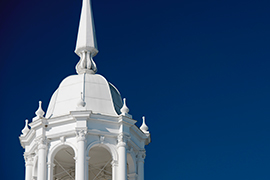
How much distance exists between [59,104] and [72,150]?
12.4ft

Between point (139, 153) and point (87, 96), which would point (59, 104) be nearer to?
point (87, 96)

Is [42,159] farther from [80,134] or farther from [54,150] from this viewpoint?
[80,134]

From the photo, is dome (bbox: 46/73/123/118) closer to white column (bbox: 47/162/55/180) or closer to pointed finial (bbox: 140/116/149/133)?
pointed finial (bbox: 140/116/149/133)

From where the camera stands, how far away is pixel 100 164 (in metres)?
76.3

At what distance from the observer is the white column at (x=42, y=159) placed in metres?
69.5

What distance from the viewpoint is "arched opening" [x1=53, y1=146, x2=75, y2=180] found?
A: 244 feet

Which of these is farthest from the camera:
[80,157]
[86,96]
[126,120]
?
[86,96]

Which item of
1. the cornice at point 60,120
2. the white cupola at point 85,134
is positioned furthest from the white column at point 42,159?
the cornice at point 60,120

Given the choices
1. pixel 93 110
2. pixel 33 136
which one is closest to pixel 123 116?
pixel 93 110

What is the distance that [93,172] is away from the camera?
76.8m

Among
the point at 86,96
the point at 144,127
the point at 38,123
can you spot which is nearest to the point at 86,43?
the point at 86,96

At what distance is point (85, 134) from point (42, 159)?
3.57m

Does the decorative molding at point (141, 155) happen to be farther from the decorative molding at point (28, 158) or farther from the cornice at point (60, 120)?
the decorative molding at point (28, 158)

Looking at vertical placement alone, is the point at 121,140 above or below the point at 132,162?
above
